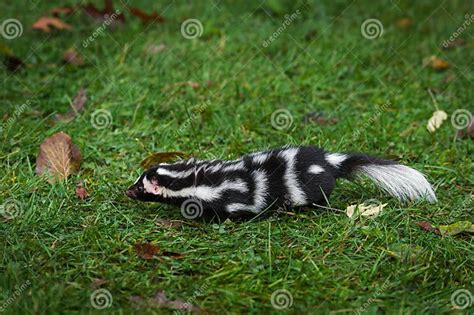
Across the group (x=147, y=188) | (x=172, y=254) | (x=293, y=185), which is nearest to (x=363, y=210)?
(x=293, y=185)

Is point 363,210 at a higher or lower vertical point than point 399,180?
lower

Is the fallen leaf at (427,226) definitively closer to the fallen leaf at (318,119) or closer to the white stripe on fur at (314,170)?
the white stripe on fur at (314,170)

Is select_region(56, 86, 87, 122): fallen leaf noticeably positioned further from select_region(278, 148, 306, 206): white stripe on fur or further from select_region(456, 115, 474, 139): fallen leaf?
select_region(456, 115, 474, 139): fallen leaf

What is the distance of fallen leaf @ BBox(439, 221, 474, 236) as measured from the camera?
Answer: 185 inches

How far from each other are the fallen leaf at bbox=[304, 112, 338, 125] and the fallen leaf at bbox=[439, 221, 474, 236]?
2.08m

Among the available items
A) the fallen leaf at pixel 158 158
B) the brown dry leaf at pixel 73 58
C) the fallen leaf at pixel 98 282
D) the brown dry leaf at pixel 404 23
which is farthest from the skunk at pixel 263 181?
the brown dry leaf at pixel 404 23

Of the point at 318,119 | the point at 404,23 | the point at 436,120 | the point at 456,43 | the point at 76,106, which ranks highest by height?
the point at 456,43

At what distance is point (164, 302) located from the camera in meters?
3.97

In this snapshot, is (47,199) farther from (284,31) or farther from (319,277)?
(284,31)

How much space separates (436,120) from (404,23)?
254 cm

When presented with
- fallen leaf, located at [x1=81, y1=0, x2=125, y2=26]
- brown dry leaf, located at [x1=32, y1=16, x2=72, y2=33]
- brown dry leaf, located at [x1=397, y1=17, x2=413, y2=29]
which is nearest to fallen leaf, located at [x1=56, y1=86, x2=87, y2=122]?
brown dry leaf, located at [x1=32, y1=16, x2=72, y2=33]

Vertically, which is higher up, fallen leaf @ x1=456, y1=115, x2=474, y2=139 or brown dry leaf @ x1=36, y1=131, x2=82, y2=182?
fallen leaf @ x1=456, y1=115, x2=474, y2=139

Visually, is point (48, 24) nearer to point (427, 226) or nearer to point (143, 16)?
point (143, 16)

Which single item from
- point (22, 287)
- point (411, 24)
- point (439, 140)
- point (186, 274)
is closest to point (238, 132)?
point (439, 140)
